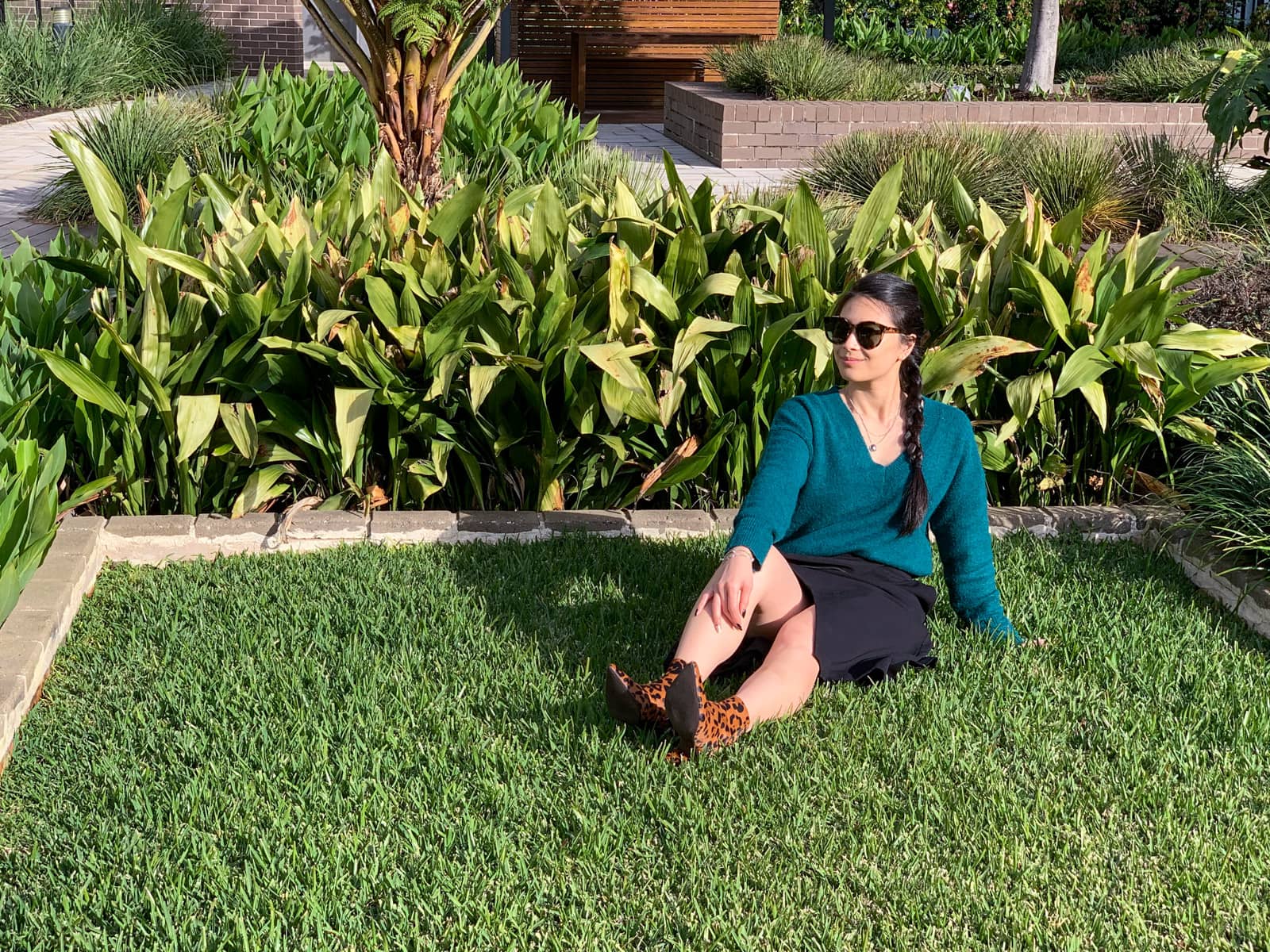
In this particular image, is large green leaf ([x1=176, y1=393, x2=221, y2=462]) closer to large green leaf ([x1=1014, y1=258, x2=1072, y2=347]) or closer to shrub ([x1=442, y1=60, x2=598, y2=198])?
large green leaf ([x1=1014, y1=258, x2=1072, y2=347])

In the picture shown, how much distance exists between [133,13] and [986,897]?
17772 millimetres

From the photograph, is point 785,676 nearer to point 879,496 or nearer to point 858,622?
point 858,622

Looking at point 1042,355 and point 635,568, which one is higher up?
point 1042,355

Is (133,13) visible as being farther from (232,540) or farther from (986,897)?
(986,897)

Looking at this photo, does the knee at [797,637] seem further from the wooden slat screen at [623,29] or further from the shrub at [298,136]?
the wooden slat screen at [623,29]

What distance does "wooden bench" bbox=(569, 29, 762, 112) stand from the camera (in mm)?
15125

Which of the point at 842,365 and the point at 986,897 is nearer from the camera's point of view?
the point at 986,897

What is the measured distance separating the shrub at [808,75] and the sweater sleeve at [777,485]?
9133mm

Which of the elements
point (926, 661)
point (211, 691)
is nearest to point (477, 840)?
point (211, 691)

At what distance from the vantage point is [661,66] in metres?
15.9

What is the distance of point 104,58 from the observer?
50.8 feet

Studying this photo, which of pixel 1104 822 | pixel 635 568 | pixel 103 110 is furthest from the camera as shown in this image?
pixel 103 110

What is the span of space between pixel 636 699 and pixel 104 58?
49.5 ft

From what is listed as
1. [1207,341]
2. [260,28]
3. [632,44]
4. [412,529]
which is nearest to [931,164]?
[1207,341]
